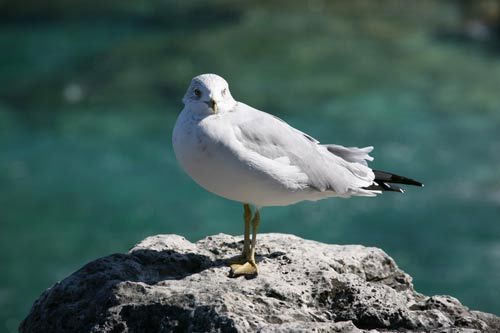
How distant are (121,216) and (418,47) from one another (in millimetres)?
7750

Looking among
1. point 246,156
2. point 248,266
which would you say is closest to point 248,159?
point 246,156

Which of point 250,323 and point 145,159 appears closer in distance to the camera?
point 250,323

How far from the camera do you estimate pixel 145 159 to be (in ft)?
43.6

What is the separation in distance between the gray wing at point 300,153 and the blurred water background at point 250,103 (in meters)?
5.57

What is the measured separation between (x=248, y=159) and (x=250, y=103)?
9674mm

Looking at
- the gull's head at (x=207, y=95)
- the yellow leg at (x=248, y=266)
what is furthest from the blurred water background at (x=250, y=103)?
the gull's head at (x=207, y=95)

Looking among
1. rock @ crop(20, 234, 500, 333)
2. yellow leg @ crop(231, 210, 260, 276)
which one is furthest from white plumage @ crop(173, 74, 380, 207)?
rock @ crop(20, 234, 500, 333)

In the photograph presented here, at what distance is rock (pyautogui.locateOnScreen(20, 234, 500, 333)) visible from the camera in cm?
433

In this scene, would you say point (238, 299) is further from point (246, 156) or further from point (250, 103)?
point (250, 103)

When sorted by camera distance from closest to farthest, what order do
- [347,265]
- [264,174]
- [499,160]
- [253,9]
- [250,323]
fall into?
[250,323] → [264,174] → [347,265] → [499,160] → [253,9]

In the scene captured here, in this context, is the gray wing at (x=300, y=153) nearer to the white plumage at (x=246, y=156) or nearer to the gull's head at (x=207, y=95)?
the white plumage at (x=246, y=156)

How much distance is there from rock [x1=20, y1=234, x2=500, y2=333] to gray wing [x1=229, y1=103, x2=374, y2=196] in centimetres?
46

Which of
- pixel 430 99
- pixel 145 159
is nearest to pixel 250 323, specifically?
pixel 145 159

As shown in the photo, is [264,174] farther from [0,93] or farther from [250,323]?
[0,93]
